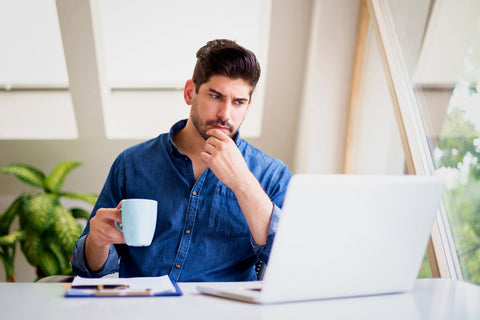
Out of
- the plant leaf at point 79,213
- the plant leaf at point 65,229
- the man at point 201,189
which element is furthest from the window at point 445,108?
the plant leaf at point 79,213

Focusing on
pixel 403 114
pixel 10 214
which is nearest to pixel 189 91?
pixel 403 114

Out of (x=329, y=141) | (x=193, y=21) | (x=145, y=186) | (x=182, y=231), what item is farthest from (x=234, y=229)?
(x=193, y=21)

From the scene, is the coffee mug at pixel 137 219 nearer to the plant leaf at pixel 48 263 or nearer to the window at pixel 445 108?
the window at pixel 445 108

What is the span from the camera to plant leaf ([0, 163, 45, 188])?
3164 mm

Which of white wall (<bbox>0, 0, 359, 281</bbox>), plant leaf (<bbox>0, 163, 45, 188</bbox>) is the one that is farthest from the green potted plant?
white wall (<bbox>0, 0, 359, 281</bbox>)

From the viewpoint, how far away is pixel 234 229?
143cm

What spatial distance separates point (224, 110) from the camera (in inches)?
58.3

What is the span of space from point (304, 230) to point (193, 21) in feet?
9.63

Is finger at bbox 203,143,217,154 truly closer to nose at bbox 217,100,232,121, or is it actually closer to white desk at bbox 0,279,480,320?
nose at bbox 217,100,232,121

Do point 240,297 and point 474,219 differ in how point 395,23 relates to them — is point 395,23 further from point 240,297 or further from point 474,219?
point 240,297

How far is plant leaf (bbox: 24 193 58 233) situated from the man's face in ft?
6.43

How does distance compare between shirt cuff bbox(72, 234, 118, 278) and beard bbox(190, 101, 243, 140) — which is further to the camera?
beard bbox(190, 101, 243, 140)

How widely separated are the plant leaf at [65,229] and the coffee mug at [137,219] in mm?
2183

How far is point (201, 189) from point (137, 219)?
471 mm
